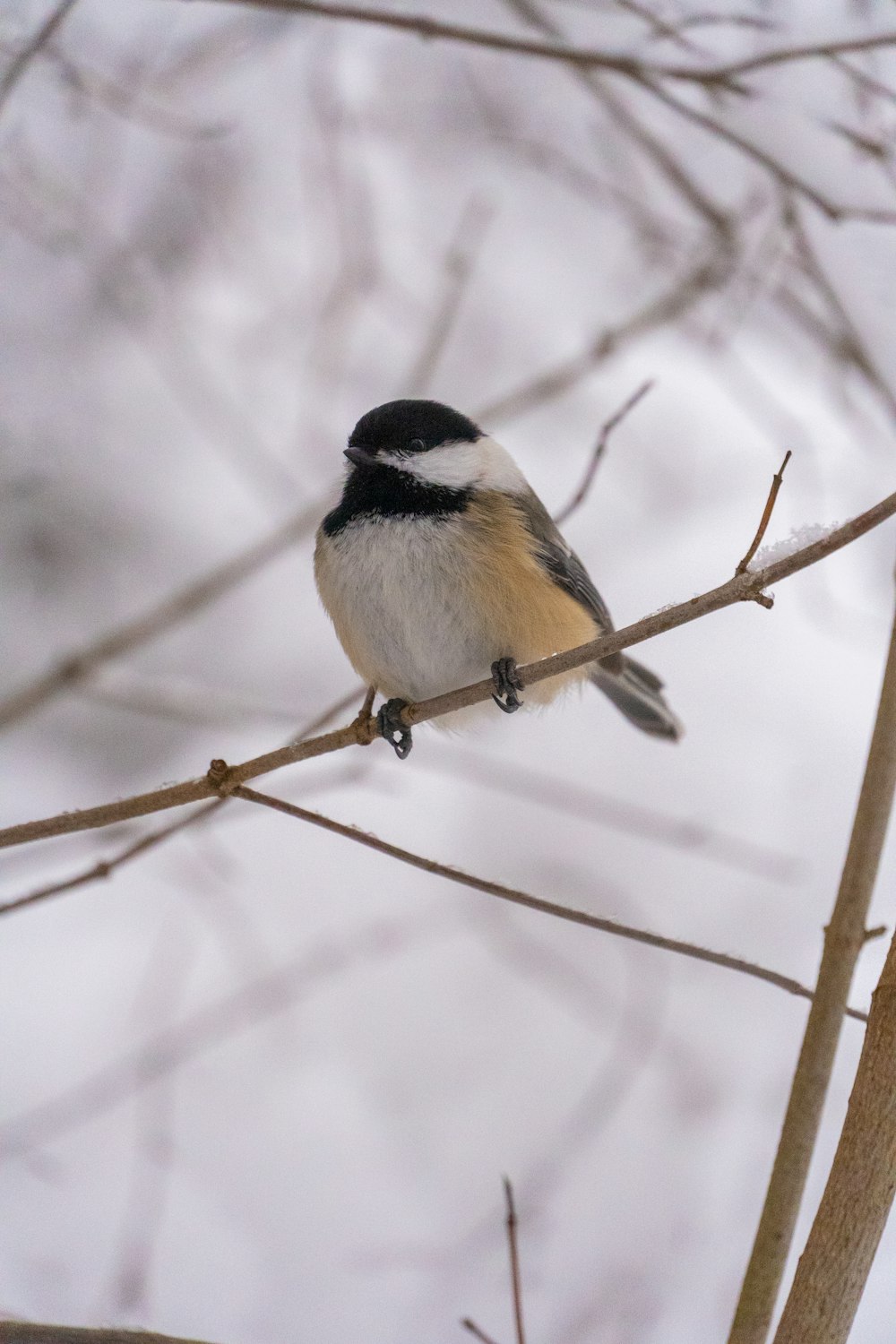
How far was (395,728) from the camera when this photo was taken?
8.41ft

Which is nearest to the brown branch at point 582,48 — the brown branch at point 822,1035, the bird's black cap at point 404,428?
the bird's black cap at point 404,428

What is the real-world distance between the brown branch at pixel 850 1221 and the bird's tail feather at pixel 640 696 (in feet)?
6.06

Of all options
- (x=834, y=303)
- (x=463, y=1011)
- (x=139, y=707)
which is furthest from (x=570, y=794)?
(x=834, y=303)

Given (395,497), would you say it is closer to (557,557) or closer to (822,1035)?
(557,557)

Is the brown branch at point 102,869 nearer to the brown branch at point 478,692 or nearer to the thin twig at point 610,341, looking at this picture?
the brown branch at point 478,692

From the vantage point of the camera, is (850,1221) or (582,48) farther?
(582,48)

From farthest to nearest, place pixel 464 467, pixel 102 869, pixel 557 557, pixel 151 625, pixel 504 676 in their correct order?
pixel 151 625, pixel 557 557, pixel 464 467, pixel 504 676, pixel 102 869

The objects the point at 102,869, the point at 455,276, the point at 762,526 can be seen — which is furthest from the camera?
the point at 455,276

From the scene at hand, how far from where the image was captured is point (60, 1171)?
3232 mm

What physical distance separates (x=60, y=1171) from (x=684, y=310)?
3.42 meters

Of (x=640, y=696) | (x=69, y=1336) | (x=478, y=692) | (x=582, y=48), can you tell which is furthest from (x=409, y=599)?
(x=69, y=1336)

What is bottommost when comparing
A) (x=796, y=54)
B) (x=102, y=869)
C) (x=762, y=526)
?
(x=762, y=526)

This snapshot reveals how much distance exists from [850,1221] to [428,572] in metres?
1.64

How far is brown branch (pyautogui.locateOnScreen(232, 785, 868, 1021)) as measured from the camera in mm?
1674
